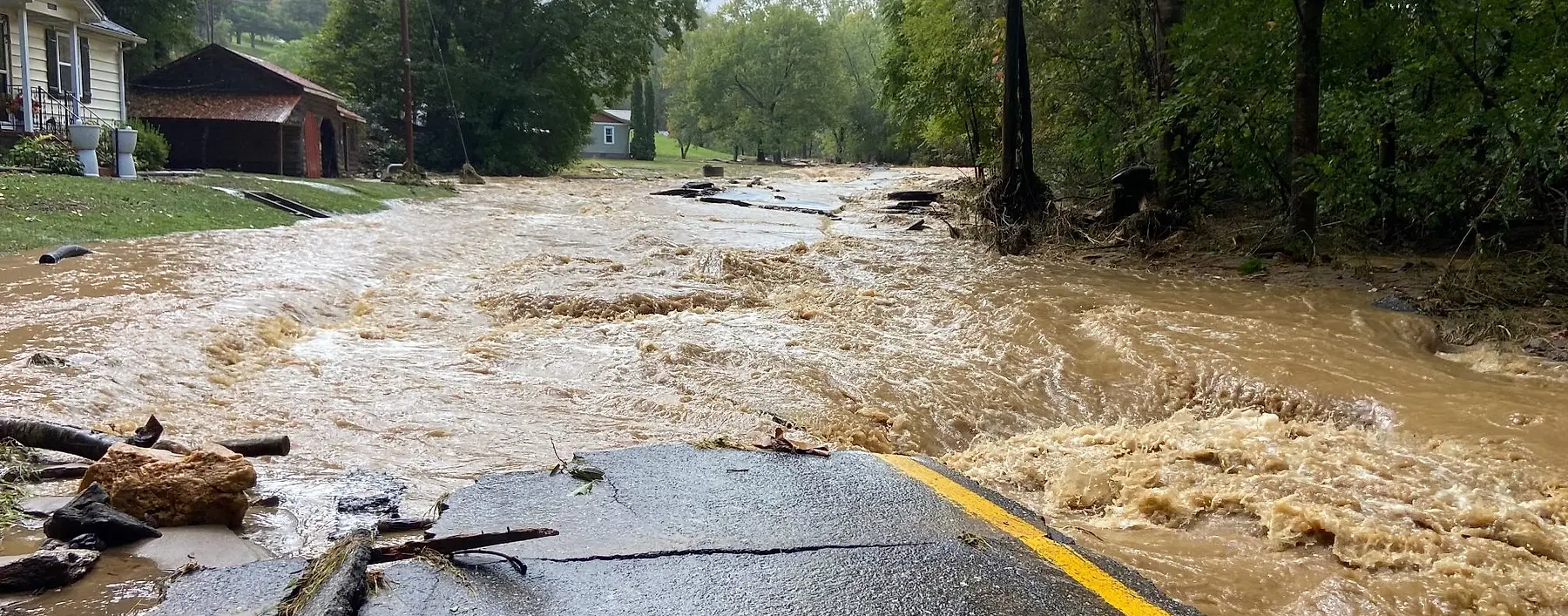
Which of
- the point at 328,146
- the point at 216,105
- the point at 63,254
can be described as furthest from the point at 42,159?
the point at 328,146

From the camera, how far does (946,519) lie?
3863 mm

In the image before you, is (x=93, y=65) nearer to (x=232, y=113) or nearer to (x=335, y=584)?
(x=232, y=113)

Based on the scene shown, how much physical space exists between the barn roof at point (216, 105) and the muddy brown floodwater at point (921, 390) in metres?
17.8

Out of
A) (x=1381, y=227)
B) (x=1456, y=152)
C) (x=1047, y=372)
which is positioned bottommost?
(x=1047, y=372)

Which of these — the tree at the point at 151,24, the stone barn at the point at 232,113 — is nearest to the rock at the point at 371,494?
the stone barn at the point at 232,113

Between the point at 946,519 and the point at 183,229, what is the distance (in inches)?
493

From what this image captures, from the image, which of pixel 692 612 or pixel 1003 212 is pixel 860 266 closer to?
pixel 1003 212

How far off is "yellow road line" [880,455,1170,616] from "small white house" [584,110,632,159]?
77181 millimetres

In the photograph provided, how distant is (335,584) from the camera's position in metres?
2.84

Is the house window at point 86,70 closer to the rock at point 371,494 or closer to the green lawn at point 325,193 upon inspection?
the green lawn at point 325,193

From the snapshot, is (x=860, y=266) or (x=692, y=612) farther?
(x=860, y=266)

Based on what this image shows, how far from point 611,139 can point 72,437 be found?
78.6 m

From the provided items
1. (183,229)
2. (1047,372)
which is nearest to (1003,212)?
(1047,372)

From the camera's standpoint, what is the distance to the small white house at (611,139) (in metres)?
80.0
